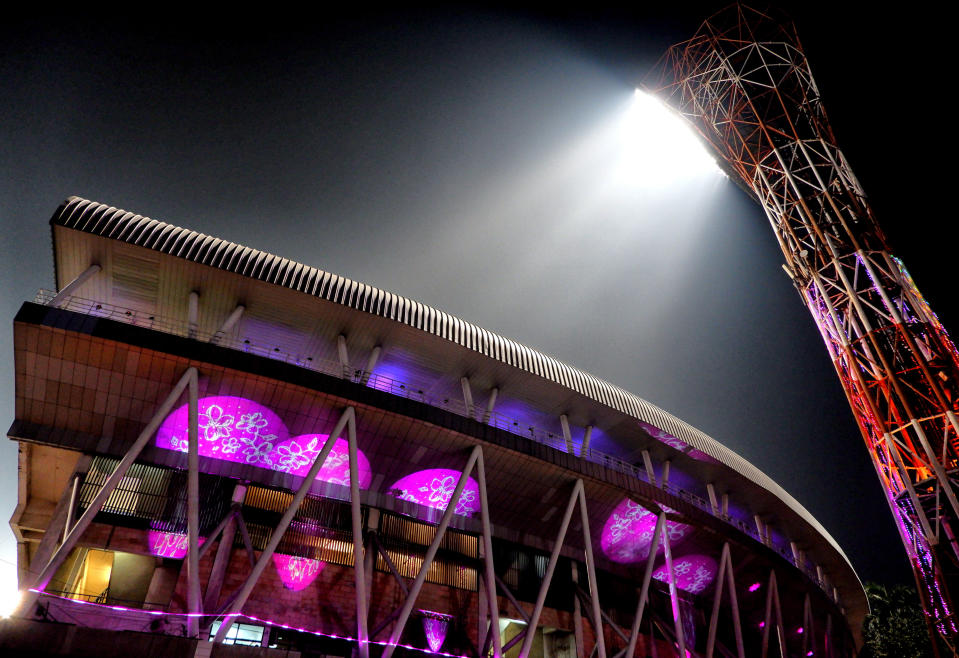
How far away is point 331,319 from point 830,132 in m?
33.8

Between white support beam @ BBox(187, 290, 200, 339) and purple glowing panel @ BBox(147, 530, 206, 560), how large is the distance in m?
7.25

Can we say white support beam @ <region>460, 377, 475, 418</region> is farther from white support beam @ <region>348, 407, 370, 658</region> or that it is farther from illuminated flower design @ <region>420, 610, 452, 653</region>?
illuminated flower design @ <region>420, 610, 452, 653</region>

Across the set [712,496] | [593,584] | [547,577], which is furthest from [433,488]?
[712,496]

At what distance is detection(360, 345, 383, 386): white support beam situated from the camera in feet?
82.3

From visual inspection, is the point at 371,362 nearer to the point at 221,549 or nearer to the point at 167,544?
the point at 221,549

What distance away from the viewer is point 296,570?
2275cm

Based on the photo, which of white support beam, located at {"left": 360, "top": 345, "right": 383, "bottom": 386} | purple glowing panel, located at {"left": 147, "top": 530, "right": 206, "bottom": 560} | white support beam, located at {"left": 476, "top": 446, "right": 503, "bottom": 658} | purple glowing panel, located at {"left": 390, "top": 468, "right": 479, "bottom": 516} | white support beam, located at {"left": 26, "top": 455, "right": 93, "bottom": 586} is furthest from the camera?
purple glowing panel, located at {"left": 390, "top": 468, "right": 479, "bottom": 516}

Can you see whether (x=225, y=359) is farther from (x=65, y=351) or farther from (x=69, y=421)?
(x=69, y=421)

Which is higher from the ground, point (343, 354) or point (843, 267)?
point (843, 267)

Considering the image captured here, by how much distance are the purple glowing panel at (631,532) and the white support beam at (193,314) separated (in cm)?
2087

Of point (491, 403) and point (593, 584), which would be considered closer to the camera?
point (593, 584)

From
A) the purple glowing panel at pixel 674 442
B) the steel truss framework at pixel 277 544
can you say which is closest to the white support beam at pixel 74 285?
the steel truss framework at pixel 277 544

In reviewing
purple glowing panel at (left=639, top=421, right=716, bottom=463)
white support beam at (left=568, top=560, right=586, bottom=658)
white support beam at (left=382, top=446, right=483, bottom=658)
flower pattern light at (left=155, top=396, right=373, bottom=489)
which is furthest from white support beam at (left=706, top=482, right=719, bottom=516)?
flower pattern light at (left=155, top=396, right=373, bottom=489)

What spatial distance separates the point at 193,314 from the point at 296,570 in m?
10.8
